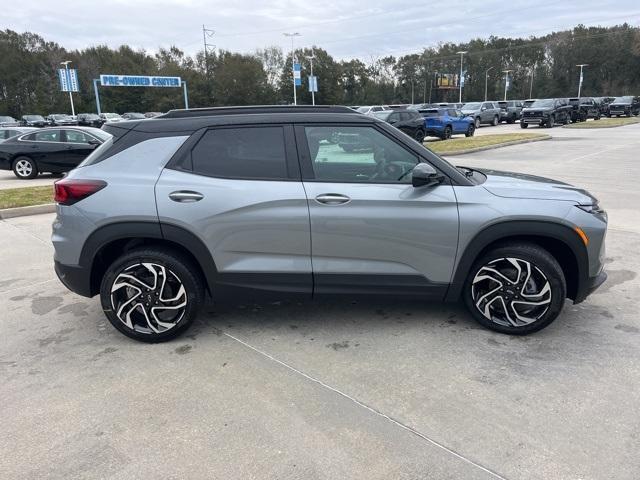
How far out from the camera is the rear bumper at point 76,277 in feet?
12.3

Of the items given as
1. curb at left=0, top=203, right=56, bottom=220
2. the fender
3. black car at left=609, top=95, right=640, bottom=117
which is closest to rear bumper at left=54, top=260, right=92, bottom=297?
the fender

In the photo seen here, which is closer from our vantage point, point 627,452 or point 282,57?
point 627,452

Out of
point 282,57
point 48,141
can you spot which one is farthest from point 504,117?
point 282,57

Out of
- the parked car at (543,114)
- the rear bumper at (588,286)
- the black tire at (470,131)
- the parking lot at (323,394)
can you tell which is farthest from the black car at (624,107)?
the rear bumper at (588,286)

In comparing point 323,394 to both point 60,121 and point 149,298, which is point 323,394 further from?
point 60,121

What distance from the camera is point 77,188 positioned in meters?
3.68

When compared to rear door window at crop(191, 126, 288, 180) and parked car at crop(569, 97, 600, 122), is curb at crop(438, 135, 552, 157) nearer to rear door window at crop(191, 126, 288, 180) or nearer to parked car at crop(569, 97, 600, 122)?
rear door window at crop(191, 126, 288, 180)

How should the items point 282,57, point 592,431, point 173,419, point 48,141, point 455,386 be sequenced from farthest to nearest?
point 282,57 < point 48,141 < point 455,386 < point 173,419 < point 592,431

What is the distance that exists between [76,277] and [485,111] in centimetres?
3706

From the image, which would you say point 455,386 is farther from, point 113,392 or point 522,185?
point 113,392

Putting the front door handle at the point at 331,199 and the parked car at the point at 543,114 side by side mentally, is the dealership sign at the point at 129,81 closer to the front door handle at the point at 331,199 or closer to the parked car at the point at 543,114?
the parked car at the point at 543,114

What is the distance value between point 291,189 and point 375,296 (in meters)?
1.04

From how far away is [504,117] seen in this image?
1526 inches

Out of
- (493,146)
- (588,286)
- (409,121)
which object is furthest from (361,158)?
(409,121)
